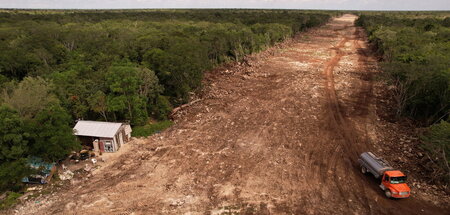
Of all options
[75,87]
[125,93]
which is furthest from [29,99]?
[125,93]

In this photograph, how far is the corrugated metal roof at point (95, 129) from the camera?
23172 millimetres

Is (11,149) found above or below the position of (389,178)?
above

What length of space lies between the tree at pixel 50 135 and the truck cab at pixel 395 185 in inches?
874

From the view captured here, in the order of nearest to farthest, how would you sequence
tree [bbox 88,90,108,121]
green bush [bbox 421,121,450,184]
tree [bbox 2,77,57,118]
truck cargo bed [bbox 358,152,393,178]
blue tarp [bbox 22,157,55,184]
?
green bush [bbox 421,121,450,184] → truck cargo bed [bbox 358,152,393,178] → blue tarp [bbox 22,157,55,184] → tree [bbox 2,77,57,118] → tree [bbox 88,90,108,121]

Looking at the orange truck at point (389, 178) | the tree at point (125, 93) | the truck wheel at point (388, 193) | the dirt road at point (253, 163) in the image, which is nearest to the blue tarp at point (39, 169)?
the dirt road at point (253, 163)

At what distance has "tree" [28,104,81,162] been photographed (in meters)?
19.4

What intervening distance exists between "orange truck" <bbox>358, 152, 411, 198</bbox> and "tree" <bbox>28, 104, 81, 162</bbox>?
21.9m

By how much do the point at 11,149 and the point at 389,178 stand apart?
2450 centimetres

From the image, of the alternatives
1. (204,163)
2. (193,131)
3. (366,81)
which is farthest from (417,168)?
(366,81)

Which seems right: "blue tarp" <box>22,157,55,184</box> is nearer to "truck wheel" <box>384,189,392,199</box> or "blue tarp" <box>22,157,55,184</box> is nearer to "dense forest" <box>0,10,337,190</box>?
"dense forest" <box>0,10,337,190</box>

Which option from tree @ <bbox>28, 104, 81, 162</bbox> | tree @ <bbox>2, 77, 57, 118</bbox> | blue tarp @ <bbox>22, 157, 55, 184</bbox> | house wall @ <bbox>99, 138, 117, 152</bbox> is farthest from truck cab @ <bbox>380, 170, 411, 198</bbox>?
tree @ <bbox>2, 77, 57, 118</bbox>

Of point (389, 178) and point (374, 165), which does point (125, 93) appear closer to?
point (374, 165)

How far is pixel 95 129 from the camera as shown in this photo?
23.7m

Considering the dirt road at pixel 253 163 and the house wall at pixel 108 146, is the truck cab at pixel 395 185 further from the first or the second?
the house wall at pixel 108 146
